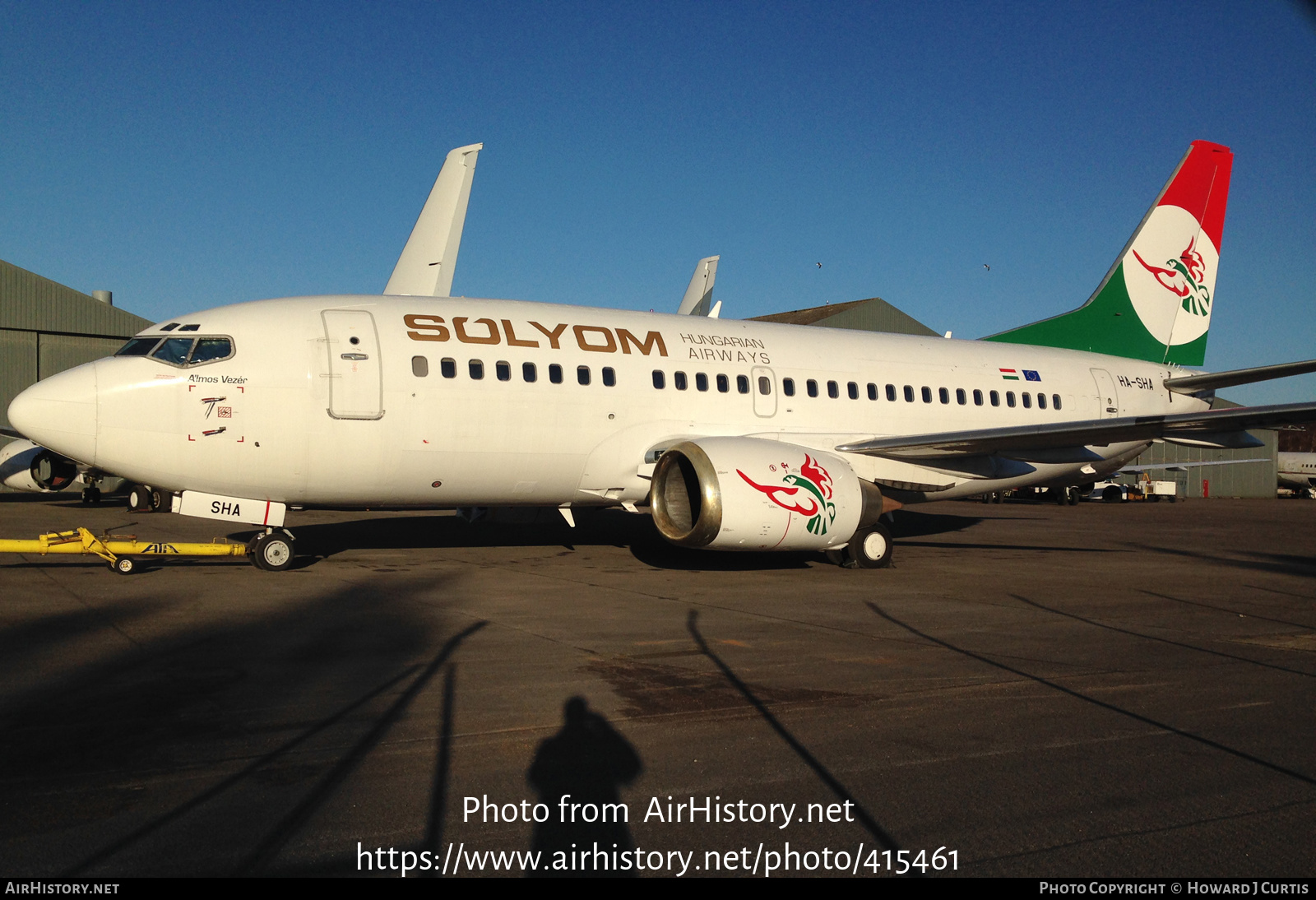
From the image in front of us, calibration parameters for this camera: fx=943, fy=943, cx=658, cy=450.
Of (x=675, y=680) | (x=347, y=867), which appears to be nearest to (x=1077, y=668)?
(x=675, y=680)

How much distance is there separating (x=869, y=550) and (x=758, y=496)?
3.08 m

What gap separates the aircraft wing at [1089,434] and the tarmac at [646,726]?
2672 millimetres

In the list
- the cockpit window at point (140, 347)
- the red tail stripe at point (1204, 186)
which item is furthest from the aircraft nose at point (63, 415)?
the red tail stripe at point (1204, 186)

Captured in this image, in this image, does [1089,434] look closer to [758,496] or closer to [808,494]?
[808,494]

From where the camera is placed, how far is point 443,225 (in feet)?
78.6

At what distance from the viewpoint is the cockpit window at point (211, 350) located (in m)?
12.9

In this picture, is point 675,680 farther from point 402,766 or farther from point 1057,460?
point 1057,460

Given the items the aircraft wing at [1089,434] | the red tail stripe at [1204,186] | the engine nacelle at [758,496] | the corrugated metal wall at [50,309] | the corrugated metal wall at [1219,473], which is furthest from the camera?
the corrugated metal wall at [1219,473]

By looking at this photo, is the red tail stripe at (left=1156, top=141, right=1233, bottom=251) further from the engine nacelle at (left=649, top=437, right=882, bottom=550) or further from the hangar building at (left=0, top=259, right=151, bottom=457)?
the hangar building at (left=0, top=259, right=151, bottom=457)

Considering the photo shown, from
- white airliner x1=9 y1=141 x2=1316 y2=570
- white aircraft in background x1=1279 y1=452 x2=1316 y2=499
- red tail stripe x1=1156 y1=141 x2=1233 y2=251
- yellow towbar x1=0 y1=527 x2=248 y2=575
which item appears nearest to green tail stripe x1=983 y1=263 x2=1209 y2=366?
red tail stripe x1=1156 y1=141 x2=1233 y2=251

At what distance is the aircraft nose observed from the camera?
12.2 meters

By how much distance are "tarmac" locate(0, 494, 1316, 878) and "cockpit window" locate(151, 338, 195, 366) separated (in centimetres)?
295

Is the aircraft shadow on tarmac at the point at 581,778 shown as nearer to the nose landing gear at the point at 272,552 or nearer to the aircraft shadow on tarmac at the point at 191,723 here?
the aircraft shadow on tarmac at the point at 191,723

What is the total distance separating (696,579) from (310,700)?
7.97 metres
